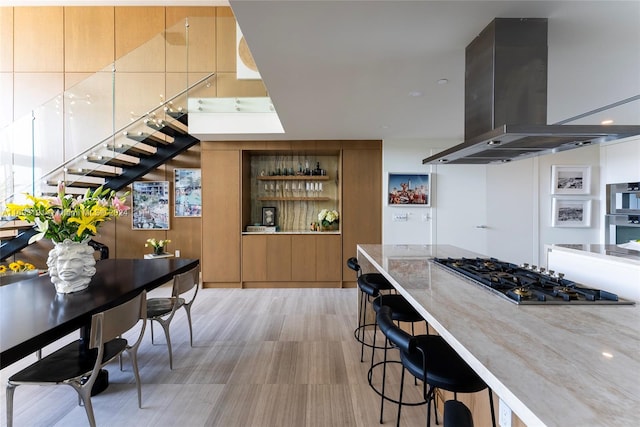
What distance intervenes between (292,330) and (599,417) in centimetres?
295

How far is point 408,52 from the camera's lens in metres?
2.04

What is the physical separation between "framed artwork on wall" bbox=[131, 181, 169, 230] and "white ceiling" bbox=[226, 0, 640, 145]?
330 centimetres

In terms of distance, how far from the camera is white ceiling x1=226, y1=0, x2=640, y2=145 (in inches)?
63.7

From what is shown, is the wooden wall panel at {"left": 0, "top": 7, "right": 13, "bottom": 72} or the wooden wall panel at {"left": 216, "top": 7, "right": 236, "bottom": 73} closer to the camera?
the wooden wall panel at {"left": 216, "top": 7, "right": 236, "bottom": 73}

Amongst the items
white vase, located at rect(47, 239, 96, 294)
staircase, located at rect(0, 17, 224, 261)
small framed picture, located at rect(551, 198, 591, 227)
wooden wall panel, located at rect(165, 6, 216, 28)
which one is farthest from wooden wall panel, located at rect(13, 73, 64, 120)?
small framed picture, located at rect(551, 198, 591, 227)

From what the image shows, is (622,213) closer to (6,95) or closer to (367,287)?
(367,287)

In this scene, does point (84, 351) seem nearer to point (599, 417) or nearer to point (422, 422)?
point (422, 422)

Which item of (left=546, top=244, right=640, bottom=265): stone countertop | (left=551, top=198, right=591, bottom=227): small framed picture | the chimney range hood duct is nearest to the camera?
the chimney range hood duct

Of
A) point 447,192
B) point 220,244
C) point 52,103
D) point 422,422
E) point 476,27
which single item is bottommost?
point 422,422

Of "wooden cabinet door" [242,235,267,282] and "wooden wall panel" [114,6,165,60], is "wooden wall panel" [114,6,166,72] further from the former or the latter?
"wooden cabinet door" [242,235,267,282]

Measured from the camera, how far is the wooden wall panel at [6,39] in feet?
18.2

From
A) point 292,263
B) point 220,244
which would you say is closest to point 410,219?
point 292,263

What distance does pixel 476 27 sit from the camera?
1.76m

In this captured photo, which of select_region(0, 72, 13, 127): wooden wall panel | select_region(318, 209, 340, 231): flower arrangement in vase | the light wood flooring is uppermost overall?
select_region(0, 72, 13, 127): wooden wall panel
